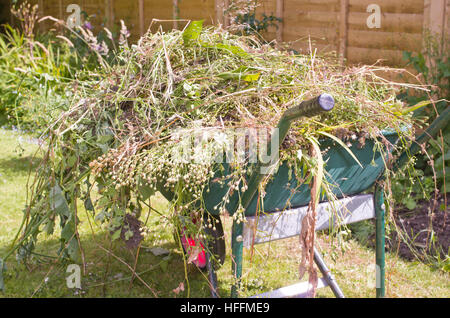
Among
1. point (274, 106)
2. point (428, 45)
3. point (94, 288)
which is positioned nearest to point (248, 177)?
point (274, 106)

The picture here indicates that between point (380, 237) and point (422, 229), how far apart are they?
1135 mm

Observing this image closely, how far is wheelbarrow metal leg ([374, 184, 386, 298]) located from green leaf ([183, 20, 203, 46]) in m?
0.90

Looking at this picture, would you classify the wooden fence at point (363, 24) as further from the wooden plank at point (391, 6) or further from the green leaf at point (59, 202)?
the green leaf at point (59, 202)

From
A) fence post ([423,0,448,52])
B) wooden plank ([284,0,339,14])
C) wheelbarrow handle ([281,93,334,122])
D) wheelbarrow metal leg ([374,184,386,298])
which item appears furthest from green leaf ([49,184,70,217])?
wooden plank ([284,0,339,14])

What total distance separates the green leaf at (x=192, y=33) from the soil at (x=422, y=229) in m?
1.54

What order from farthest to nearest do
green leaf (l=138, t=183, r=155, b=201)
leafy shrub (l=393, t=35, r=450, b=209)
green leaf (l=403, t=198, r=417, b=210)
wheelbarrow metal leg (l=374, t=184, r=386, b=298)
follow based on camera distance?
leafy shrub (l=393, t=35, r=450, b=209) < green leaf (l=403, t=198, r=417, b=210) < wheelbarrow metal leg (l=374, t=184, r=386, b=298) < green leaf (l=138, t=183, r=155, b=201)

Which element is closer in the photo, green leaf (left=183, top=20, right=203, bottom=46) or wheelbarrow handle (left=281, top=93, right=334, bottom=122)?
wheelbarrow handle (left=281, top=93, right=334, bottom=122)

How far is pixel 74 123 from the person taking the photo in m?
1.92

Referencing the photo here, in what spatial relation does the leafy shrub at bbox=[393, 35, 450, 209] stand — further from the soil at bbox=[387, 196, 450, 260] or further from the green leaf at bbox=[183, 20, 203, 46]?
the green leaf at bbox=[183, 20, 203, 46]

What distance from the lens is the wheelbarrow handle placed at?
1.23m

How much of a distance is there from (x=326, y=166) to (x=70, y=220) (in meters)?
0.94

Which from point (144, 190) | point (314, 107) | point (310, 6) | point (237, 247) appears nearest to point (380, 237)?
point (237, 247)

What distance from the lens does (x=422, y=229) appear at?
10.4 feet

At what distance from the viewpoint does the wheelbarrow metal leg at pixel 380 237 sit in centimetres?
213
